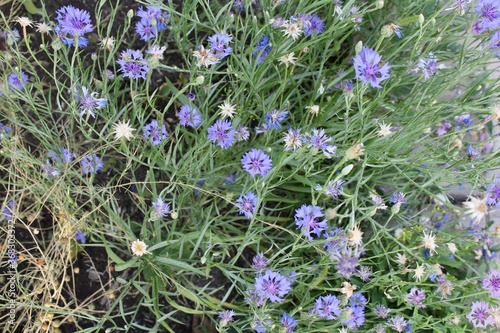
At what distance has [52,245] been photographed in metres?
1.22

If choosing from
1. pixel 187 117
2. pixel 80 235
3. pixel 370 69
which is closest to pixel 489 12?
pixel 370 69

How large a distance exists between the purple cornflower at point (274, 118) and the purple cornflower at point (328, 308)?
1.30 feet

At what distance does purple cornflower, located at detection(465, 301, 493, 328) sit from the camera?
110cm

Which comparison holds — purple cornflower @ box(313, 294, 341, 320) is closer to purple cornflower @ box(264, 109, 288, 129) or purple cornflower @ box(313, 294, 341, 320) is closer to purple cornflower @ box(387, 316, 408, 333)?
purple cornflower @ box(387, 316, 408, 333)

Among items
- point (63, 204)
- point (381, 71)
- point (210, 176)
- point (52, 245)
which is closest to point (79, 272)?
point (52, 245)

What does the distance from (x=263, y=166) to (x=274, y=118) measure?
132 millimetres

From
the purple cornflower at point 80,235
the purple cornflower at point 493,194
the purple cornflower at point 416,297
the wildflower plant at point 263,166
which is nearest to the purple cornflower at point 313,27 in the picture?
the wildflower plant at point 263,166

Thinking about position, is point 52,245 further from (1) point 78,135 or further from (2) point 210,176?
(2) point 210,176

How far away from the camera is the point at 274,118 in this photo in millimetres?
1114

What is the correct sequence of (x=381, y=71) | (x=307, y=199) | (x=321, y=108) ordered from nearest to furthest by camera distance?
(x=381, y=71) → (x=321, y=108) → (x=307, y=199)

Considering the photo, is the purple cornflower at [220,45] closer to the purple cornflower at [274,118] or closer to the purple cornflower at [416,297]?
the purple cornflower at [274,118]

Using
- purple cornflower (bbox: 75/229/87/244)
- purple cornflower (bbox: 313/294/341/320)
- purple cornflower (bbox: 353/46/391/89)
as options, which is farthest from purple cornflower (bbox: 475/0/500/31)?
purple cornflower (bbox: 75/229/87/244)

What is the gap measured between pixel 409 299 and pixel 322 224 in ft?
0.89

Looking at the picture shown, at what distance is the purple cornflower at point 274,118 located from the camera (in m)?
1.12
